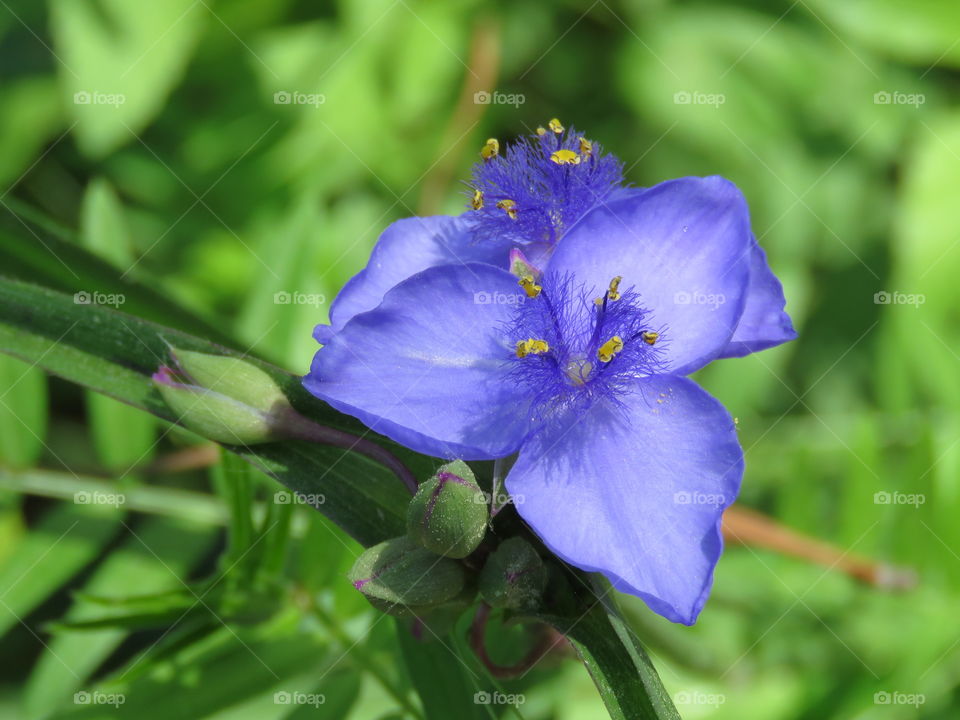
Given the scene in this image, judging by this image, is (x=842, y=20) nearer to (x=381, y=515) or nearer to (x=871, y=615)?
(x=871, y=615)

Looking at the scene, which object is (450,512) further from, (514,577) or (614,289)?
(614,289)

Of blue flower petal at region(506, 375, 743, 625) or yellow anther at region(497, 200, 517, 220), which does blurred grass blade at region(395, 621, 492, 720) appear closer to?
blue flower petal at region(506, 375, 743, 625)

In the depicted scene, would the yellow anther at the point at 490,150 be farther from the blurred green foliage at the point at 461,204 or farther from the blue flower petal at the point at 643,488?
the blurred green foliage at the point at 461,204

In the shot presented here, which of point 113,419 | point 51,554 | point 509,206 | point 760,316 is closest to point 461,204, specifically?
point 113,419

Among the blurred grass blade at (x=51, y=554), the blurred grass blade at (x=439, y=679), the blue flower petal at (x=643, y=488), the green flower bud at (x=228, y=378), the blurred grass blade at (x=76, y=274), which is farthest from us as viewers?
the blurred grass blade at (x=51, y=554)

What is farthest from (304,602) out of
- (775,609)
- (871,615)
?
(871,615)

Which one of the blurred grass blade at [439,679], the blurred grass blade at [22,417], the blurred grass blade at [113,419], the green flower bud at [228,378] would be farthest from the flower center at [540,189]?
the blurred grass blade at [22,417]
